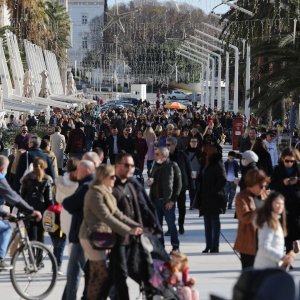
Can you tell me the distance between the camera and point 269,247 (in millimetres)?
8438

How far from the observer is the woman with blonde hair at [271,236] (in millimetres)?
8430

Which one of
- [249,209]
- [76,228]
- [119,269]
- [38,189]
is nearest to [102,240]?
[119,269]

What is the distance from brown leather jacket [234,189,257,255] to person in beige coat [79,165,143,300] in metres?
1.32

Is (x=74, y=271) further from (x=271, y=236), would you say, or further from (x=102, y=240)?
(x=271, y=236)

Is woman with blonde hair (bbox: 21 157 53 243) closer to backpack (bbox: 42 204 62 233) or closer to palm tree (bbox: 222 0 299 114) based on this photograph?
backpack (bbox: 42 204 62 233)

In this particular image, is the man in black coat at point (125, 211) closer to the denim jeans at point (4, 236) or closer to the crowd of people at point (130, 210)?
the crowd of people at point (130, 210)

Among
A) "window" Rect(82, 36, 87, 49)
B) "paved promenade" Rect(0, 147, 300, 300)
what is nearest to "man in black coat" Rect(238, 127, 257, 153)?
"paved promenade" Rect(0, 147, 300, 300)

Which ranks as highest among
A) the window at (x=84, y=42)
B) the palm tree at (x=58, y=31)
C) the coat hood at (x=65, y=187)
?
the window at (x=84, y=42)

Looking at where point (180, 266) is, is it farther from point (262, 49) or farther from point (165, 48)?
point (165, 48)

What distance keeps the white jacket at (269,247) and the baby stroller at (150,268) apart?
852 mm

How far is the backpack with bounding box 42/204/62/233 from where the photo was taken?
11.3m

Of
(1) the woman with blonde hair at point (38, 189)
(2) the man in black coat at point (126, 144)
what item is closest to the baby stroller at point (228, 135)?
(2) the man in black coat at point (126, 144)

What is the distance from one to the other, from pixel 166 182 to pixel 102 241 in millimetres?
4927

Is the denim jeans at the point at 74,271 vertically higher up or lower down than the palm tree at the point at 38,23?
lower down
